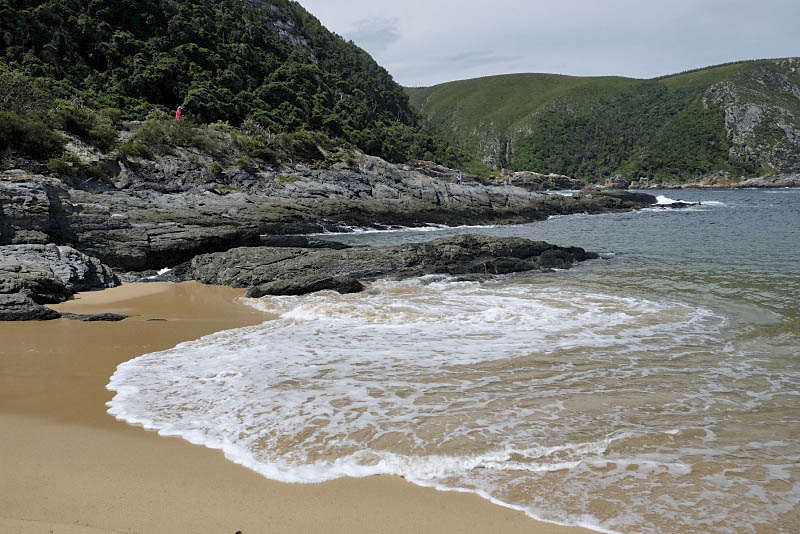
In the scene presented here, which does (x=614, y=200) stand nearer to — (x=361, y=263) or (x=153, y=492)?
(x=361, y=263)

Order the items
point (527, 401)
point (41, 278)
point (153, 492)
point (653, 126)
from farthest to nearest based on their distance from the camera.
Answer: point (653, 126) → point (41, 278) → point (527, 401) → point (153, 492)

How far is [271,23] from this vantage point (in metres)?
81.2

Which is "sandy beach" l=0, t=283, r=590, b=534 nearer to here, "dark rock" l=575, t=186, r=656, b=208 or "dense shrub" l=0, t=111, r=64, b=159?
"dense shrub" l=0, t=111, r=64, b=159

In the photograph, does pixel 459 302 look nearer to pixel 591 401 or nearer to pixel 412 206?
pixel 591 401

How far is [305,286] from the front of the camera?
12.4 m

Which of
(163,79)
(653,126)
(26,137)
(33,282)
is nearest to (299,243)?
(33,282)

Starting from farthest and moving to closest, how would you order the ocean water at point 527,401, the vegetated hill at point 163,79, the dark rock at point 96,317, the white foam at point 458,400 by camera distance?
1. the vegetated hill at point 163,79
2. the dark rock at point 96,317
3. the white foam at point 458,400
4. the ocean water at point 527,401

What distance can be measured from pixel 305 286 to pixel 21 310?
A: 562cm

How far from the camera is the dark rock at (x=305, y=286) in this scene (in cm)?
1227

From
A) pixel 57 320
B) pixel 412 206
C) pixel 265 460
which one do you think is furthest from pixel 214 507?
pixel 412 206

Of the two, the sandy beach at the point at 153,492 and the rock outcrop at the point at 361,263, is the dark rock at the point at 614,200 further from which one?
the sandy beach at the point at 153,492

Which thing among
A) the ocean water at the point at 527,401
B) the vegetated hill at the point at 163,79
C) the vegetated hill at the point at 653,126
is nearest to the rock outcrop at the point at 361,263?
the ocean water at the point at 527,401

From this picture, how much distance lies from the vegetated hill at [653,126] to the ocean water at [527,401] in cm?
11515

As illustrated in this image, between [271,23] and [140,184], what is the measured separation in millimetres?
62825
